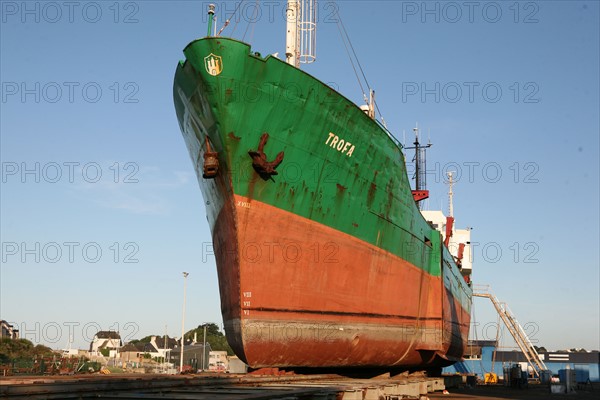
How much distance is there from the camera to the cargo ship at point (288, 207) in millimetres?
14102

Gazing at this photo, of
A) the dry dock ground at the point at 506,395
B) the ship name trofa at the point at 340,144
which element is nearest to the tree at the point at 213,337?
the dry dock ground at the point at 506,395

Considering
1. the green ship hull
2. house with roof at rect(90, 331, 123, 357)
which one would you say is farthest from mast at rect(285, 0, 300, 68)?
house with roof at rect(90, 331, 123, 357)

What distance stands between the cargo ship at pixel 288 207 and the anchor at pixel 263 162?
0.08 ft

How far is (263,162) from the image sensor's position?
1423 centimetres

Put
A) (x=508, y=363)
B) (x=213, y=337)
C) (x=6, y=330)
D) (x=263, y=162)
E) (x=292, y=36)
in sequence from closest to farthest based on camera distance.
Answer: (x=263, y=162)
(x=292, y=36)
(x=508, y=363)
(x=6, y=330)
(x=213, y=337)

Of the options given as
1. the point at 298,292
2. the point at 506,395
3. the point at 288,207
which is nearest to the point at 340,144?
the point at 288,207

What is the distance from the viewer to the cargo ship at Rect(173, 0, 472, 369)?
555 inches

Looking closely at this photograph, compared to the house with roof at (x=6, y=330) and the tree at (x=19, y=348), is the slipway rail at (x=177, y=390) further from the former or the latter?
the house with roof at (x=6, y=330)

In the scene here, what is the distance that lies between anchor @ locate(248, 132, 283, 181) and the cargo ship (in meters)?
0.03

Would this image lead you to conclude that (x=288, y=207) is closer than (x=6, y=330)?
Yes

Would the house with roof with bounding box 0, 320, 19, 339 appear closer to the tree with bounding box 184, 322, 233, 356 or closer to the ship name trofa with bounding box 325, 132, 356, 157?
the tree with bounding box 184, 322, 233, 356

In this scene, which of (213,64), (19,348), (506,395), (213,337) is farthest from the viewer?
(213,337)

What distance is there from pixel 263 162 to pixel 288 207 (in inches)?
53.9

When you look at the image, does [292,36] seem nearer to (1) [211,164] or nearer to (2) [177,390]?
(1) [211,164]
